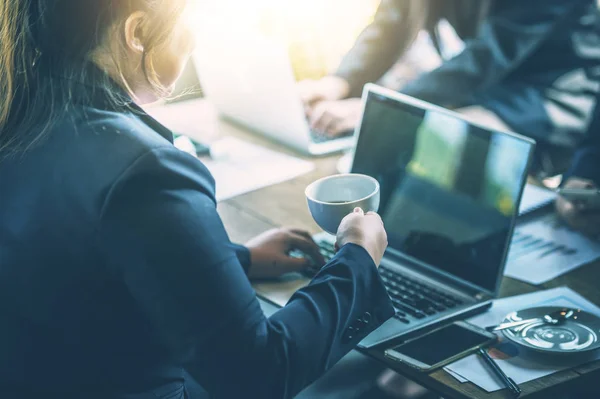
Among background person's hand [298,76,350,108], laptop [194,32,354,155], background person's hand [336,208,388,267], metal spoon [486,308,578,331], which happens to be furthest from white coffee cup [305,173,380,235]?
background person's hand [298,76,350,108]

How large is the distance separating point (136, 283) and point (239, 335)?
0.43 feet

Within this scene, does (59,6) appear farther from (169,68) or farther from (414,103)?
(414,103)

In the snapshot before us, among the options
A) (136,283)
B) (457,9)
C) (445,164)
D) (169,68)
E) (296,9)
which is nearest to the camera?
(136,283)

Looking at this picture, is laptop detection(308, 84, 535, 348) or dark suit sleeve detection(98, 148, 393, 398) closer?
dark suit sleeve detection(98, 148, 393, 398)

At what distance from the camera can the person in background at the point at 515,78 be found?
205 centimetres

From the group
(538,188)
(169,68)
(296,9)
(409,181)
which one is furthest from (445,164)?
(296,9)

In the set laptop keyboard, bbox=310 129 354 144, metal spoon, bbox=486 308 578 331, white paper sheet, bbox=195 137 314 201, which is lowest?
white paper sheet, bbox=195 137 314 201

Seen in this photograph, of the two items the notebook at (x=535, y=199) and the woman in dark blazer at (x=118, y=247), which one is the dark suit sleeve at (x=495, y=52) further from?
the woman in dark blazer at (x=118, y=247)

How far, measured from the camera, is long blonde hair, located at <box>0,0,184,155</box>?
84cm

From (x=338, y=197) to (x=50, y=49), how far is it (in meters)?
0.48

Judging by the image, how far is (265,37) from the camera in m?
1.77

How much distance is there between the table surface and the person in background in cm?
25

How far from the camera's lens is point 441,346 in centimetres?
107

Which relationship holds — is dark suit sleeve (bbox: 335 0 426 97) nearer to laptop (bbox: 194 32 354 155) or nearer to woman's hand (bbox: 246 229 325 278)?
laptop (bbox: 194 32 354 155)
